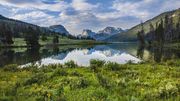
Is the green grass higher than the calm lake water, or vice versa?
the green grass

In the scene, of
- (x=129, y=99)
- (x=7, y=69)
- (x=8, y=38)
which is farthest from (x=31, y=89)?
(x=8, y=38)

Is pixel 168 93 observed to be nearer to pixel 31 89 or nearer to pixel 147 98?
pixel 147 98

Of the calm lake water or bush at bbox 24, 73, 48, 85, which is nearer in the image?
bush at bbox 24, 73, 48, 85

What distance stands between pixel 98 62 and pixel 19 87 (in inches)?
493

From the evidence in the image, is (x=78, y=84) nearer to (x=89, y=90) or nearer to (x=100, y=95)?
(x=89, y=90)

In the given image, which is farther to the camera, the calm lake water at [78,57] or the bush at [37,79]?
the calm lake water at [78,57]

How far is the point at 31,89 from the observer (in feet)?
58.6

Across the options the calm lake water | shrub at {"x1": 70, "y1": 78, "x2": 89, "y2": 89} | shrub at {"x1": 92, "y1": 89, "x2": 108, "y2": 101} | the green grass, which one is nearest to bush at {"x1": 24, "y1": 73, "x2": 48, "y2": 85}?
the green grass

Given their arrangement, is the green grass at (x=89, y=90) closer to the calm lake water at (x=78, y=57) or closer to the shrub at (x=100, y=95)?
the shrub at (x=100, y=95)

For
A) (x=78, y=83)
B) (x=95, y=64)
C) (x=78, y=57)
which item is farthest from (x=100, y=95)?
(x=78, y=57)

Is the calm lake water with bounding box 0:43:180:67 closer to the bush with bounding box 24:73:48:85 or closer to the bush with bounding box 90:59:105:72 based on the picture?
the bush with bounding box 90:59:105:72

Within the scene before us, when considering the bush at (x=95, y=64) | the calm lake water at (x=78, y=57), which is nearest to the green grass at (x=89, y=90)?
the bush at (x=95, y=64)

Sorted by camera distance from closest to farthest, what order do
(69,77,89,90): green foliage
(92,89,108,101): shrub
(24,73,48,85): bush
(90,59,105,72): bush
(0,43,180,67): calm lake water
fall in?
(92,89,108,101): shrub
(69,77,89,90): green foliage
(24,73,48,85): bush
(90,59,105,72): bush
(0,43,180,67): calm lake water

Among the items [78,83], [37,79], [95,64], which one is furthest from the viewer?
[95,64]
